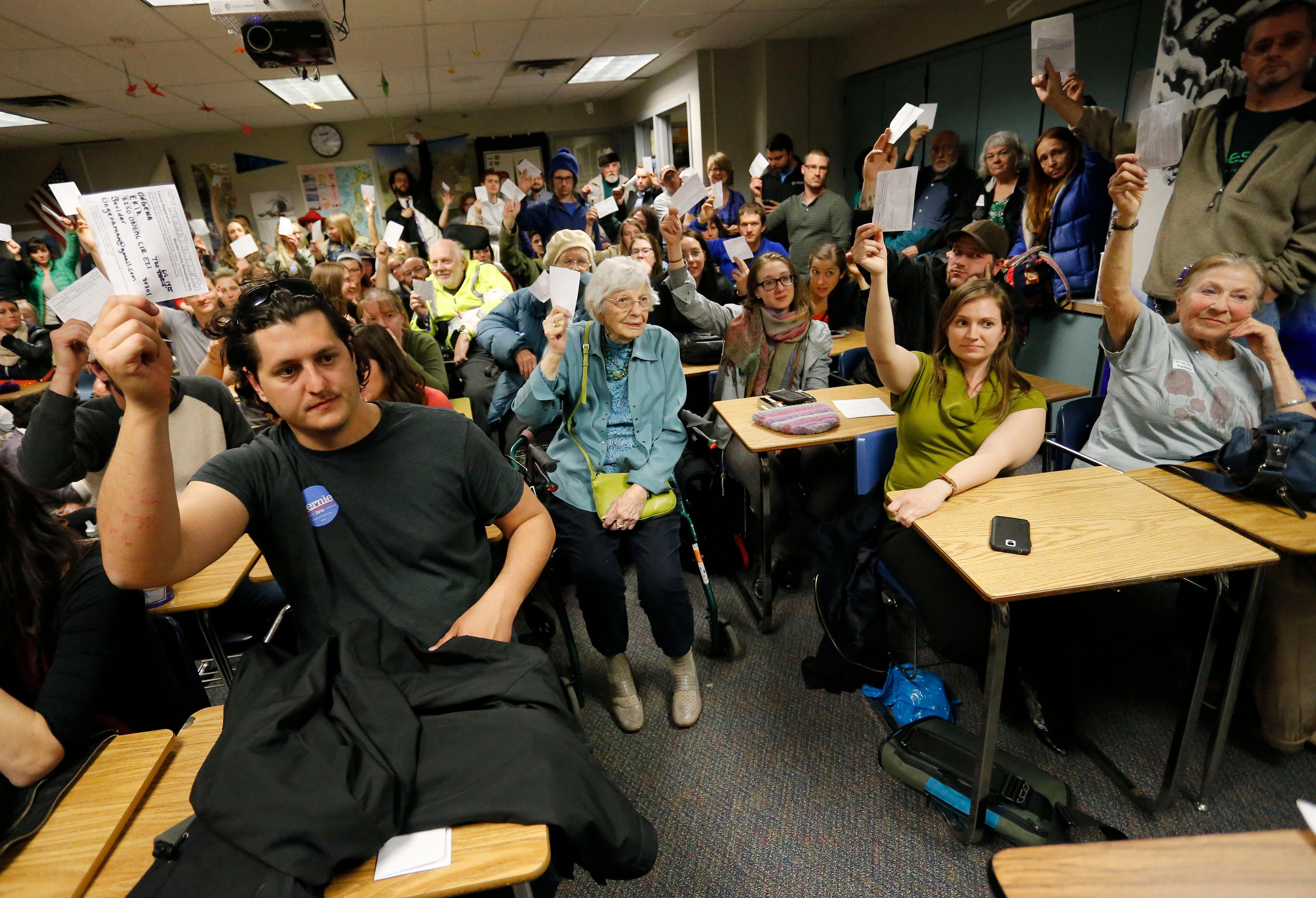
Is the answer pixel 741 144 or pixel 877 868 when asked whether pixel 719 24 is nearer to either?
pixel 741 144

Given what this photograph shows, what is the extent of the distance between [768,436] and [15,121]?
9100 mm

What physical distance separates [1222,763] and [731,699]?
1.33m

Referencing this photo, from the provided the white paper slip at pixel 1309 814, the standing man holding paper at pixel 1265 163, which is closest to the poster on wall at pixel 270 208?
the standing man holding paper at pixel 1265 163

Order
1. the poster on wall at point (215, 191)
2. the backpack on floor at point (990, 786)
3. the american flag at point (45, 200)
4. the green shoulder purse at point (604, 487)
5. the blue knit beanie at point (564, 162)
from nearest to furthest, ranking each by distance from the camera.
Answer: the backpack on floor at point (990, 786), the green shoulder purse at point (604, 487), the blue knit beanie at point (564, 162), the american flag at point (45, 200), the poster on wall at point (215, 191)

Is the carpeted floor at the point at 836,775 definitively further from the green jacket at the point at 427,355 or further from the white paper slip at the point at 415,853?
the green jacket at the point at 427,355

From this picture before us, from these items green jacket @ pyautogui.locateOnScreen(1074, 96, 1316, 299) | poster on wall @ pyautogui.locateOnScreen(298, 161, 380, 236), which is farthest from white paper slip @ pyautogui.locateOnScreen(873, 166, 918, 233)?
poster on wall @ pyautogui.locateOnScreen(298, 161, 380, 236)

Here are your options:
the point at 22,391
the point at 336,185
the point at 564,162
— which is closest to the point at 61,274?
the point at 22,391

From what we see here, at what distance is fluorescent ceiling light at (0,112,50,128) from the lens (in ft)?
21.2

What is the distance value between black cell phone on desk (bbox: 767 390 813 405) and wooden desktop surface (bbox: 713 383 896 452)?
0.21ft

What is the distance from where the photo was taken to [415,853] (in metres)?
0.79

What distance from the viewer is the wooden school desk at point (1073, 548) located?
51.1 inches

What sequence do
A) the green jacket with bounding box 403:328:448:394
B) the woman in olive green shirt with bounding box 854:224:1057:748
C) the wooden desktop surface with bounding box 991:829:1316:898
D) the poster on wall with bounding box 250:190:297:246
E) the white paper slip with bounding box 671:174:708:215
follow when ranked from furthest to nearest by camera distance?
the poster on wall with bounding box 250:190:297:246
the white paper slip with bounding box 671:174:708:215
the green jacket with bounding box 403:328:448:394
the woman in olive green shirt with bounding box 854:224:1057:748
the wooden desktop surface with bounding box 991:829:1316:898

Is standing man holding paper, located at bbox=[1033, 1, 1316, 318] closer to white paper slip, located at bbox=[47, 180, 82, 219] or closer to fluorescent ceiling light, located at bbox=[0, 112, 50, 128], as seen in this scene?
white paper slip, located at bbox=[47, 180, 82, 219]

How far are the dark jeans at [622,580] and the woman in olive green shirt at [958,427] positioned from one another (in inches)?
25.6
